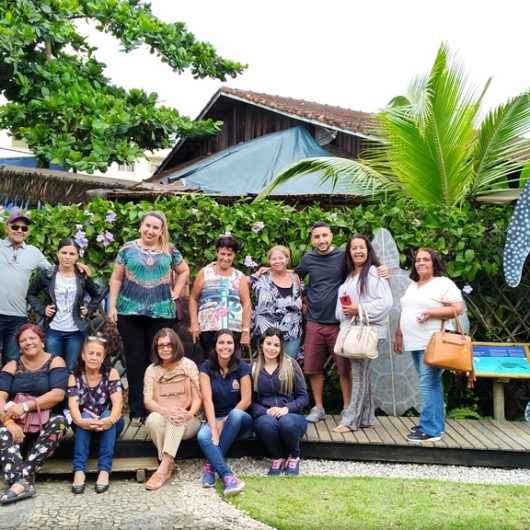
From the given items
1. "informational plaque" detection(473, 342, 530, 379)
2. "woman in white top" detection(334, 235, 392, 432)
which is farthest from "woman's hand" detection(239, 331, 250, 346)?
"informational plaque" detection(473, 342, 530, 379)

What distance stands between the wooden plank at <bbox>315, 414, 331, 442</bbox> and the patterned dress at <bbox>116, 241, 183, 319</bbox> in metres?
1.52

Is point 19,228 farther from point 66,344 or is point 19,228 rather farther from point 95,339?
point 95,339

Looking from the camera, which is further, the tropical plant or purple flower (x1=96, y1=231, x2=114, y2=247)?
the tropical plant

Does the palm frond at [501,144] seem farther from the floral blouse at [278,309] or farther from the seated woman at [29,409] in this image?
the seated woman at [29,409]

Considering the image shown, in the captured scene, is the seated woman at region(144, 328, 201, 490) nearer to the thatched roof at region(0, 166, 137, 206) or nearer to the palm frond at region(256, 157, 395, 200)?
the palm frond at region(256, 157, 395, 200)

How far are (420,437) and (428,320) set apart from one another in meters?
0.93

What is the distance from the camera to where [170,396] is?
5039 millimetres

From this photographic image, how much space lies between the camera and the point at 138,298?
5328 millimetres

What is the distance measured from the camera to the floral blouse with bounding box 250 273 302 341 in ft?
18.5

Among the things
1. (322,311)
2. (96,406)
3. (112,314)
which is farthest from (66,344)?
(322,311)

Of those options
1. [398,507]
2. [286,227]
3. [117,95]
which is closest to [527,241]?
[286,227]

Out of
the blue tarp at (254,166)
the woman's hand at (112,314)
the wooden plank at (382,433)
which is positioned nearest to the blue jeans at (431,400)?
the wooden plank at (382,433)

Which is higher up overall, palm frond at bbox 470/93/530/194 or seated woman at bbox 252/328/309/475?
palm frond at bbox 470/93/530/194

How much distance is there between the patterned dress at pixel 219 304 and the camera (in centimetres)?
544
